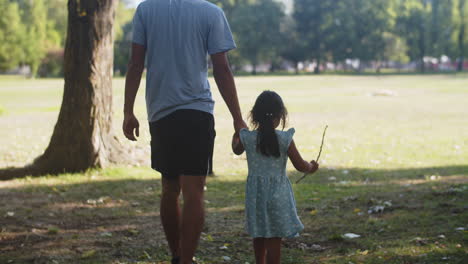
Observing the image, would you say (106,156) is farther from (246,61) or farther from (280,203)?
(246,61)

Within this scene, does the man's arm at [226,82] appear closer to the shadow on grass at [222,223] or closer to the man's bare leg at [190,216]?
the man's bare leg at [190,216]

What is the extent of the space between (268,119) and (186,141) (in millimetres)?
565

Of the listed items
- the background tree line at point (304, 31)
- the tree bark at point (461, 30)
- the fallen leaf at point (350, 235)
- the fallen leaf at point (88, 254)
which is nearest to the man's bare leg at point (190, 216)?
the fallen leaf at point (88, 254)

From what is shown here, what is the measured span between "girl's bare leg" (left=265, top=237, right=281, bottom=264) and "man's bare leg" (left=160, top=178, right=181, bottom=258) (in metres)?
0.69

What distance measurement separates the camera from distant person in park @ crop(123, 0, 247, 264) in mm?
4168

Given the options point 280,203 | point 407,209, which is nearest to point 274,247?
point 280,203

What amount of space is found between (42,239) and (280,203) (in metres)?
2.68

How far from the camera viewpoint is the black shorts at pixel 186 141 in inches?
164

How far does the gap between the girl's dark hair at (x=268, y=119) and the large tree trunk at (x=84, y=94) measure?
17.5 ft

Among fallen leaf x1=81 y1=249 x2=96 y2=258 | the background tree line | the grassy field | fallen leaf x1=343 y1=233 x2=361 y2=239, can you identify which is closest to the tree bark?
the background tree line

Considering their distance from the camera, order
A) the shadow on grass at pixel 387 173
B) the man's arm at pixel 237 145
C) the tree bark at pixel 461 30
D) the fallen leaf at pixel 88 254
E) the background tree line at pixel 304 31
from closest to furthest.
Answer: the man's arm at pixel 237 145 → the fallen leaf at pixel 88 254 → the shadow on grass at pixel 387 173 → the background tree line at pixel 304 31 → the tree bark at pixel 461 30

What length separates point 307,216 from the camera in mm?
6820

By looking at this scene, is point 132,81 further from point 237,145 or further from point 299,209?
point 299,209

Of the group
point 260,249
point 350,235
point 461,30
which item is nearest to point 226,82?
point 260,249
